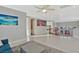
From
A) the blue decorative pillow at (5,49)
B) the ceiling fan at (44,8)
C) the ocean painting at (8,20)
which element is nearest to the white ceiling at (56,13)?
the ceiling fan at (44,8)

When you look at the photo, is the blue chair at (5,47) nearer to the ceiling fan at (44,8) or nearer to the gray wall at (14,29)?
the gray wall at (14,29)

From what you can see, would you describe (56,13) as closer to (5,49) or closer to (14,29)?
(14,29)

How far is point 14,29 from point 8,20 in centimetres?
19

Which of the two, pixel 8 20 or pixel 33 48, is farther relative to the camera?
pixel 33 48

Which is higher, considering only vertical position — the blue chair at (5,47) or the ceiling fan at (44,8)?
the ceiling fan at (44,8)

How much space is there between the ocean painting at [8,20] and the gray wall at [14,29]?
0.06m

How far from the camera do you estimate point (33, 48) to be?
180 cm

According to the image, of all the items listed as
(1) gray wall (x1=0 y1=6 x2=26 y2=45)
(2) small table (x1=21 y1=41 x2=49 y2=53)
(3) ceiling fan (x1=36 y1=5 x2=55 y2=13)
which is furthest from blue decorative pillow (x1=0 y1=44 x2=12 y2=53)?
(3) ceiling fan (x1=36 y1=5 x2=55 y2=13)

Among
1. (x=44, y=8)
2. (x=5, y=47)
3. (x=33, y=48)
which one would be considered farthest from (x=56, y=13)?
(x=5, y=47)

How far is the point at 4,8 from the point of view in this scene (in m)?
1.63

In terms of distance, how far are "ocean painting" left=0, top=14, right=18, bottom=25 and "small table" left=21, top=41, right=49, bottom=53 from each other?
1.57ft

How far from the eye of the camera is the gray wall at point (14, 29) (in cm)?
163
